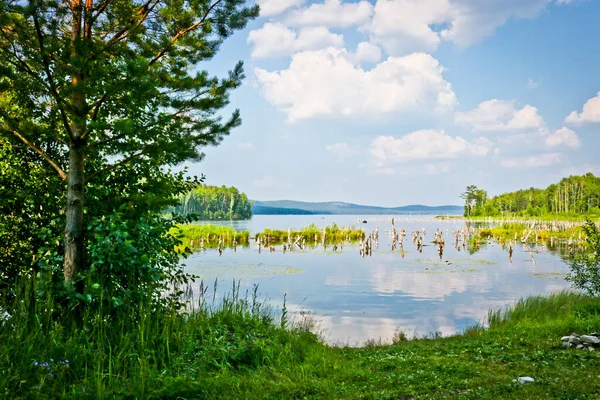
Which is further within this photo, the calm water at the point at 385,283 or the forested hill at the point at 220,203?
the forested hill at the point at 220,203

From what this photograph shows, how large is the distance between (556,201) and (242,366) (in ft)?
385

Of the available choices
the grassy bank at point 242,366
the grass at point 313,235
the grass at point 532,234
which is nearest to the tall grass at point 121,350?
the grassy bank at point 242,366

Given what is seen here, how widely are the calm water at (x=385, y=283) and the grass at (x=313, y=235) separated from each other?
284 inches

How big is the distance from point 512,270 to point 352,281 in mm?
12168

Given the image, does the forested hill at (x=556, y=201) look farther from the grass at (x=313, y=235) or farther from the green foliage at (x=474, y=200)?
the grass at (x=313, y=235)

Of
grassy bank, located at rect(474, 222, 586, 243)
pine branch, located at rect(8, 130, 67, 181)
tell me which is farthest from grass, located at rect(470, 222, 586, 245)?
pine branch, located at rect(8, 130, 67, 181)

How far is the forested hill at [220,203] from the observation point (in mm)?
106575

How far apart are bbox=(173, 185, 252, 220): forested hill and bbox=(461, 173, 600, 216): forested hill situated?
72.4 m

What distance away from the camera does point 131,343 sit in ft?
20.6

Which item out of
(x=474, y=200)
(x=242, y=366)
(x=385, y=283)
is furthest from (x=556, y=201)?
(x=242, y=366)

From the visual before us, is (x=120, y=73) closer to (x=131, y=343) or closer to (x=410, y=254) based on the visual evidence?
(x=131, y=343)

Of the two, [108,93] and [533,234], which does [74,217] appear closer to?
[108,93]

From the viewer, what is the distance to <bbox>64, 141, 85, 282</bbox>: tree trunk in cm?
705

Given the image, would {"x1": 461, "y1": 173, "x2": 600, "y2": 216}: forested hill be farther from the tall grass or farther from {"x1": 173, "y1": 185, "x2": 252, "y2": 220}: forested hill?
the tall grass
